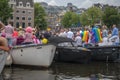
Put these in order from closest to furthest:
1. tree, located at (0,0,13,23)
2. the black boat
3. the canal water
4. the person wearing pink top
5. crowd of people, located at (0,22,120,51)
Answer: the canal water
the person wearing pink top
crowd of people, located at (0,22,120,51)
the black boat
tree, located at (0,0,13,23)

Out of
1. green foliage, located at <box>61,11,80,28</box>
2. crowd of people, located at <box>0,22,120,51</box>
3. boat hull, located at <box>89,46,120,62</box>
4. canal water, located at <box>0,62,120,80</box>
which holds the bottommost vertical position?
canal water, located at <box>0,62,120,80</box>

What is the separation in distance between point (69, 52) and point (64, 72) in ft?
10.8

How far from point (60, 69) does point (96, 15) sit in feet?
363

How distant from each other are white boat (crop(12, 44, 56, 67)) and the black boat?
1292 mm

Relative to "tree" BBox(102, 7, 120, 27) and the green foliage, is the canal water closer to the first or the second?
"tree" BBox(102, 7, 120, 27)

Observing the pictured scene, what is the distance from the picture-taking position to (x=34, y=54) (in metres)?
18.6

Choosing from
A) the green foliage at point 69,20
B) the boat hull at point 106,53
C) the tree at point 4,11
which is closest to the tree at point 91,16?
the green foliage at point 69,20

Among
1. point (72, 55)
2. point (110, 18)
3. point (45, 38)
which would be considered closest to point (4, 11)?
point (110, 18)

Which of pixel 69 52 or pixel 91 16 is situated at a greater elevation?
pixel 91 16

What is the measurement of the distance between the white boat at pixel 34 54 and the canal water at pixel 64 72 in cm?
34

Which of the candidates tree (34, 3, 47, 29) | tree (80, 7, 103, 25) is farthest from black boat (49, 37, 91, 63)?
tree (80, 7, 103, 25)

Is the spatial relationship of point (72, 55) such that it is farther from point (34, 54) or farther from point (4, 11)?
point (4, 11)

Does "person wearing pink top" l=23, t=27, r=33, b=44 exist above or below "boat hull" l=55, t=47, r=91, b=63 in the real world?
above

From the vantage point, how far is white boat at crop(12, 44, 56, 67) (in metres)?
18.5
